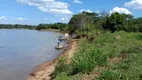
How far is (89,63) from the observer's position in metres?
15.9

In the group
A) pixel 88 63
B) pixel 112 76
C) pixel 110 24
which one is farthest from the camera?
pixel 110 24

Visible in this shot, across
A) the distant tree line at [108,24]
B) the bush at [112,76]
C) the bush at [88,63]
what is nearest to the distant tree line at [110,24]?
the distant tree line at [108,24]

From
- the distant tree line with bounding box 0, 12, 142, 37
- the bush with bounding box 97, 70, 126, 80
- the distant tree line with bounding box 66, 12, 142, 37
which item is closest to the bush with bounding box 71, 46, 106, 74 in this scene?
the bush with bounding box 97, 70, 126, 80

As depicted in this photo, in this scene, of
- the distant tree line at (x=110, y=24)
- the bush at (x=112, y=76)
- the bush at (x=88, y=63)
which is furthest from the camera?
the distant tree line at (x=110, y=24)

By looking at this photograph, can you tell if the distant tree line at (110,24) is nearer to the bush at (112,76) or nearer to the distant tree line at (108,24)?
the distant tree line at (108,24)

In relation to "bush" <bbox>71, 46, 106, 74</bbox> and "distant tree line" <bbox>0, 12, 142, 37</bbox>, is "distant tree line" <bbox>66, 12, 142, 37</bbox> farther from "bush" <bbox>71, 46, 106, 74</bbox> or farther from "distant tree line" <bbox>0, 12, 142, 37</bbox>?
"bush" <bbox>71, 46, 106, 74</bbox>

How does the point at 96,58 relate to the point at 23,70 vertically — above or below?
above

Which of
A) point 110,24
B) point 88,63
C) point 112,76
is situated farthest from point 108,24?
point 112,76

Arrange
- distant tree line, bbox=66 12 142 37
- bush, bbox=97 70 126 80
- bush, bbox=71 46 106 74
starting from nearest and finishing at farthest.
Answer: bush, bbox=97 70 126 80 < bush, bbox=71 46 106 74 < distant tree line, bbox=66 12 142 37

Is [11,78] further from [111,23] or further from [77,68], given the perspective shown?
[111,23]

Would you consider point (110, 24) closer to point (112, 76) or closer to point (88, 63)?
point (88, 63)

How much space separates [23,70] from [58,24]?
153865mm

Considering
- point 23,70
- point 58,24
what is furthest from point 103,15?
point 58,24

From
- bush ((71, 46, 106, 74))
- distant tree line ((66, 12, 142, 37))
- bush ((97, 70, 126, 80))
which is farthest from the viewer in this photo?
distant tree line ((66, 12, 142, 37))
